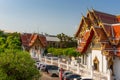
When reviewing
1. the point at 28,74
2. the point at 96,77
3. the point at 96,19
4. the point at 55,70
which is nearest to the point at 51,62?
the point at 55,70

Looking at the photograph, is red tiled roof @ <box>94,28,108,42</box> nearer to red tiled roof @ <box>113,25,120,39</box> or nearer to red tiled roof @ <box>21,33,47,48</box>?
red tiled roof @ <box>113,25,120,39</box>

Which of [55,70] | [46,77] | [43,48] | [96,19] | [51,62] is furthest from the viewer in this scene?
[43,48]

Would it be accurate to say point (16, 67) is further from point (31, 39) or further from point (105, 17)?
point (31, 39)

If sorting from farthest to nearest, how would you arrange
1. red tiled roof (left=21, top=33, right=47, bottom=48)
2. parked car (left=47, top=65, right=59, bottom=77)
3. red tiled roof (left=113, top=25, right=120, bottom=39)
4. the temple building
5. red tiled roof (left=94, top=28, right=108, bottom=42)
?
red tiled roof (left=21, top=33, right=47, bottom=48), parked car (left=47, top=65, right=59, bottom=77), red tiled roof (left=113, top=25, right=120, bottom=39), red tiled roof (left=94, top=28, right=108, bottom=42), the temple building

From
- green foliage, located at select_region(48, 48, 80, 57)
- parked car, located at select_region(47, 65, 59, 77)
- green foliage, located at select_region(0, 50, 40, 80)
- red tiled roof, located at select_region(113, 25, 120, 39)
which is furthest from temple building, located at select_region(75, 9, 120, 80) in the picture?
green foliage, located at select_region(0, 50, 40, 80)

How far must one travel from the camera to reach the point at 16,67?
1820 centimetres

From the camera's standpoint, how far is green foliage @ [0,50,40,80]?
18172 mm

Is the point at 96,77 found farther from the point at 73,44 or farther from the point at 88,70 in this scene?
the point at 73,44

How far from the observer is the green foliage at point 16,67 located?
59.6ft

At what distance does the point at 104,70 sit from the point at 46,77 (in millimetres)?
6685

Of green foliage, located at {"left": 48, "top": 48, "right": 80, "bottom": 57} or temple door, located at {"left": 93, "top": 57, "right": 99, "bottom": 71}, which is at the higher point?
green foliage, located at {"left": 48, "top": 48, "right": 80, "bottom": 57}

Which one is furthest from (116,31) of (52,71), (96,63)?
(52,71)

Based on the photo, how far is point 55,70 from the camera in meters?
31.5

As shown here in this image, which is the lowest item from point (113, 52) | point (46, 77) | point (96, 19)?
point (46, 77)
